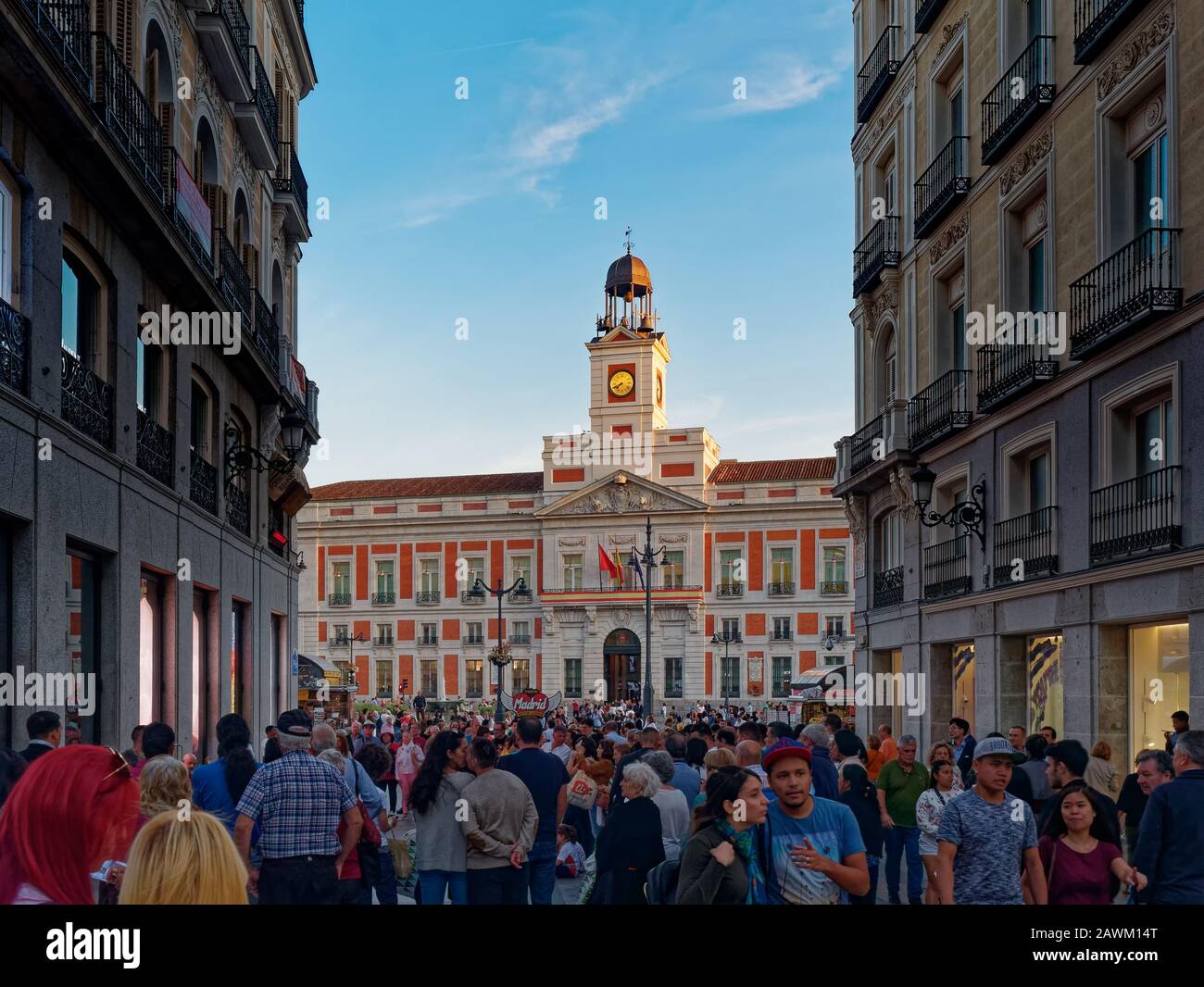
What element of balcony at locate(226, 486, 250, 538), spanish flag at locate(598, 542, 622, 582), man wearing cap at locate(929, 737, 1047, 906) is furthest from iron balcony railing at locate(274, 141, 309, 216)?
spanish flag at locate(598, 542, 622, 582)

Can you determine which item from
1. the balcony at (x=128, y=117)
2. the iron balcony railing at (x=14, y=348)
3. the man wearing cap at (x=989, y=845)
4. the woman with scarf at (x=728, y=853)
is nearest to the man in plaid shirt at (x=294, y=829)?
the woman with scarf at (x=728, y=853)

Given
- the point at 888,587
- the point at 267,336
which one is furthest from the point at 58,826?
the point at 888,587

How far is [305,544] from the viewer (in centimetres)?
8519

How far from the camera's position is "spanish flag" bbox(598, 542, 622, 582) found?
231 feet

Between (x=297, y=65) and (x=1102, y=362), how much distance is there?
18414 millimetres

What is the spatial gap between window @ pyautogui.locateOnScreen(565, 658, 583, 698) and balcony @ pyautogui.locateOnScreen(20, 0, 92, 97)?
66.4m

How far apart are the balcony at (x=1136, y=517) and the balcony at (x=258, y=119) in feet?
45.2

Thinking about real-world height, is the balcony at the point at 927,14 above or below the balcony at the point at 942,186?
above

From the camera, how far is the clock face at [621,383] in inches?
3275

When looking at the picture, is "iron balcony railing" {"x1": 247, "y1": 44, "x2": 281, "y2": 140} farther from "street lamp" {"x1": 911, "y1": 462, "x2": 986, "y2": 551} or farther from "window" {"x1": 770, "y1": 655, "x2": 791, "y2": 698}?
"window" {"x1": 770, "y1": 655, "x2": 791, "y2": 698}

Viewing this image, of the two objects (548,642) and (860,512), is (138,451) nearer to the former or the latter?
(860,512)

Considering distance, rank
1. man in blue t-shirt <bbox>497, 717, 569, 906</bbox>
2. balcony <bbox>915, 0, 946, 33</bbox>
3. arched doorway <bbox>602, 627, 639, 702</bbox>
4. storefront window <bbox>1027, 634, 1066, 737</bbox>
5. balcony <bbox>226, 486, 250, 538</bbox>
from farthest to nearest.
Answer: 1. arched doorway <bbox>602, 627, 639, 702</bbox>
2. balcony <bbox>915, 0, 946, 33</bbox>
3. balcony <bbox>226, 486, 250, 538</bbox>
4. storefront window <bbox>1027, 634, 1066, 737</bbox>
5. man in blue t-shirt <bbox>497, 717, 569, 906</bbox>

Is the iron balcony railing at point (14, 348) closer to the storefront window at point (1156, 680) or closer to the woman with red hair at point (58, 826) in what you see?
the woman with red hair at point (58, 826)
